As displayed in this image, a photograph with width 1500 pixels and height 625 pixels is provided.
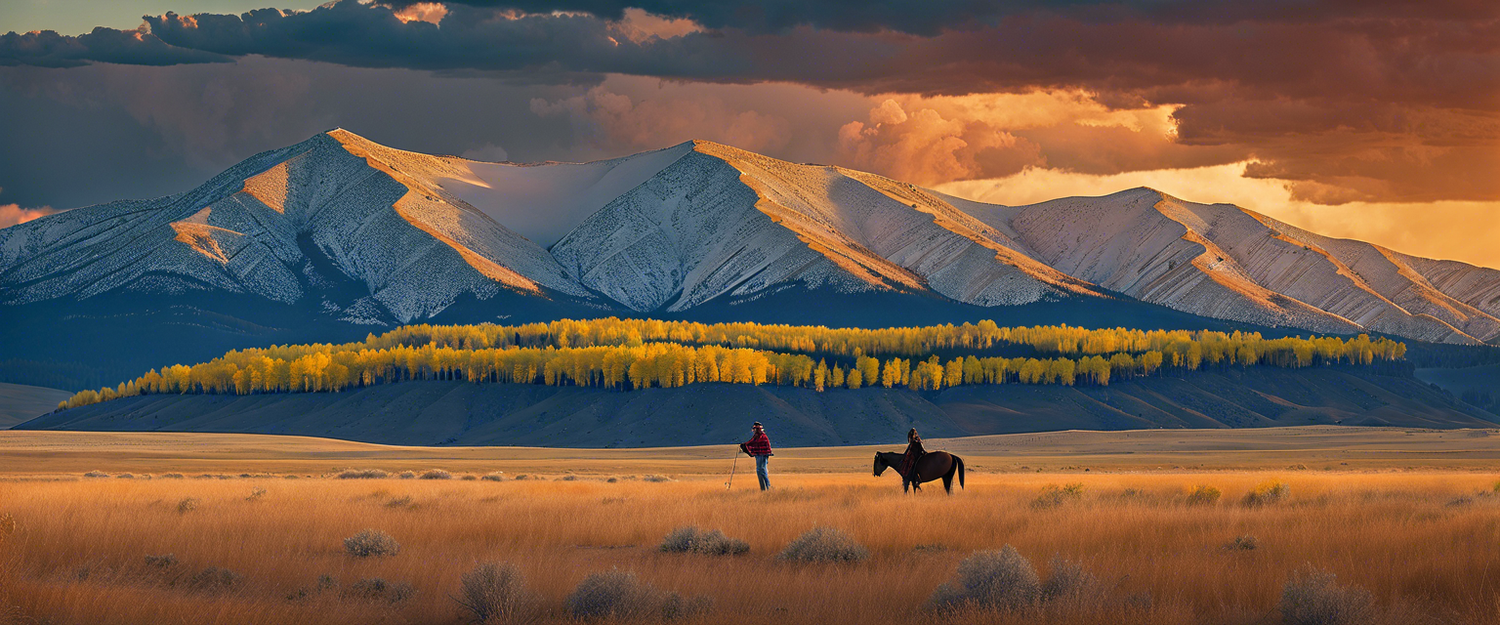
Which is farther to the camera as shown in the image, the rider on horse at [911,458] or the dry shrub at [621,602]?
the rider on horse at [911,458]

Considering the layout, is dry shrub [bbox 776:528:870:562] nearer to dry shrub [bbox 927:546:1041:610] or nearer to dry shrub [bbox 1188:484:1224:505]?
dry shrub [bbox 927:546:1041:610]

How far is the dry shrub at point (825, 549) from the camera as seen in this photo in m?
18.5

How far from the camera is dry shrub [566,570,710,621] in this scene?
1456 cm

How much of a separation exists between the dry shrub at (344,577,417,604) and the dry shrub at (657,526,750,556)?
4.82m

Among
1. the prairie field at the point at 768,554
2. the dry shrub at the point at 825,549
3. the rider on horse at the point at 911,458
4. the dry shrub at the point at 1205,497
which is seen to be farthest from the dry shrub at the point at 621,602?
the rider on horse at the point at 911,458

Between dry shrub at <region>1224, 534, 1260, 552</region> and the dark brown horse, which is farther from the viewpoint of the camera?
the dark brown horse

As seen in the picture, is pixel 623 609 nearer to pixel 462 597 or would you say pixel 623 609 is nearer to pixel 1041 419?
pixel 462 597

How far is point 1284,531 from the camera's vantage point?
20.1 metres

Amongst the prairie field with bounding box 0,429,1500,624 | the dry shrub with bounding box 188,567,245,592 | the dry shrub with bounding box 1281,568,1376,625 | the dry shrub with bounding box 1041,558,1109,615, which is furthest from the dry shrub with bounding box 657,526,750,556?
the dry shrub with bounding box 1281,568,1376,625

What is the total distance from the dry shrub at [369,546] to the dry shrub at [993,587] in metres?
8.92

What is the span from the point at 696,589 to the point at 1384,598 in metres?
8.38

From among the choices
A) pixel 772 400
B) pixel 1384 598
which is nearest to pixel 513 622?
pixel 1384 598

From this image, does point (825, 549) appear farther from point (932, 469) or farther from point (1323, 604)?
point (932, 469)

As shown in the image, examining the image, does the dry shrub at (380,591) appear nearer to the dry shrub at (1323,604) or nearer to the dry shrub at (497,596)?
the dry shrub at (497,596)
